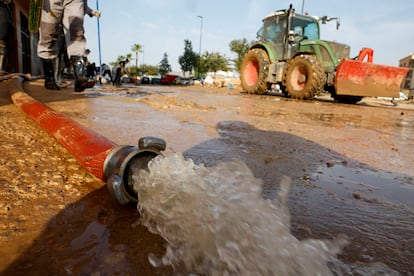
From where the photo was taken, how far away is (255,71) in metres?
11.7

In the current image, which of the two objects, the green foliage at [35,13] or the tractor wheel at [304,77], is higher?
the green foliage at [35,13]

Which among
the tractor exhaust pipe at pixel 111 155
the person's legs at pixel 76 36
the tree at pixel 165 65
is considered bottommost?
the tractor exhaust pipe at pixel 111 155

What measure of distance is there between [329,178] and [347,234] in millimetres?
645

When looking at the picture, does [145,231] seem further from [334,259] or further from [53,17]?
[53,17]

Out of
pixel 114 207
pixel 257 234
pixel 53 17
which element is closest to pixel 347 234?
pixel 257 234

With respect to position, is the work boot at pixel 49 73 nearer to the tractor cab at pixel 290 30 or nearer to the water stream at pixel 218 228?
the water stream at pixel 218 228

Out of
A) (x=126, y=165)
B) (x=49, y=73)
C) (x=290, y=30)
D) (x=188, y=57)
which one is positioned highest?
(x=188, y=57)

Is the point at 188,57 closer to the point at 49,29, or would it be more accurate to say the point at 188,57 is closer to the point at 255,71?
the point at 255,71

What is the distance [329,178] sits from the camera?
5.41ft

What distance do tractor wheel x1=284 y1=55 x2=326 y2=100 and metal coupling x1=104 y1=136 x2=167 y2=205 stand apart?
770cm

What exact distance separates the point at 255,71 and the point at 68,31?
857cm

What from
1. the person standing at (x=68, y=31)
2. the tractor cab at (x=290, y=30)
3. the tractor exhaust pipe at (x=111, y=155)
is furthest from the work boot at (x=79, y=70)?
the tractor cab at (x=290, y=30)

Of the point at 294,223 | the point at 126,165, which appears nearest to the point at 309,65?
the point at 294,223

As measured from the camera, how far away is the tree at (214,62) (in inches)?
2194
